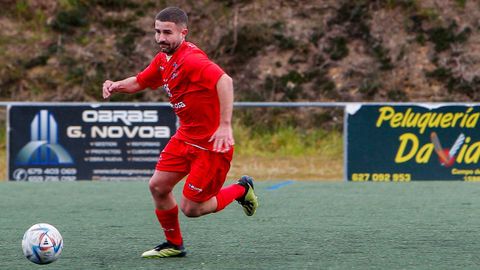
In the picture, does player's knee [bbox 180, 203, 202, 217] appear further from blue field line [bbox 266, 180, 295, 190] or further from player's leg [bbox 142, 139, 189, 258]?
blue field line [bbox 266, 180, 295, 190]

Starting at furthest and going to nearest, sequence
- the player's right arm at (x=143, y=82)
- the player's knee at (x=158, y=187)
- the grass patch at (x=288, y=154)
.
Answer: the grass patch at (x=288, y=154) < the player's right arm at (x=143, y=82) < the player's knee at (x=158, y=187)

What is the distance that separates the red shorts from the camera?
636 cm

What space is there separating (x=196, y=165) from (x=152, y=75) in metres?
0.72

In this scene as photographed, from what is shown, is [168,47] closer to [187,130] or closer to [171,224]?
[187,130]

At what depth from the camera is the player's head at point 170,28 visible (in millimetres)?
6148

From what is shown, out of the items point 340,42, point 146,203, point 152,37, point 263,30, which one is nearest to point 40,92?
point 152,37

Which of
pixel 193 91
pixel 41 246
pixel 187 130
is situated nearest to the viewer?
pixel 41 246

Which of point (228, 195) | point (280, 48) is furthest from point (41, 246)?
point (280, 48)

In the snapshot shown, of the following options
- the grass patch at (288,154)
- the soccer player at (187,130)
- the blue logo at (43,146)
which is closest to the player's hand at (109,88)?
the soccer player at (187,130)

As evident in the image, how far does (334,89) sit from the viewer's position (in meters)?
20.2

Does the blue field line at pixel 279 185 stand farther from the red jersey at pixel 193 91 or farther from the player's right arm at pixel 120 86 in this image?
the red jersey at pixel 193 91

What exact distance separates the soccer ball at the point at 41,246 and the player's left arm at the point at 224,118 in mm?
1085

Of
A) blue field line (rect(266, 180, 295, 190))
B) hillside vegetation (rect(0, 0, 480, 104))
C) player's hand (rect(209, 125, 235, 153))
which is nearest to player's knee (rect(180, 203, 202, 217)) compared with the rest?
player's hand (rect(209, 125, 235, 153))

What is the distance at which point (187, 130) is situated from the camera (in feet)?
21.0
